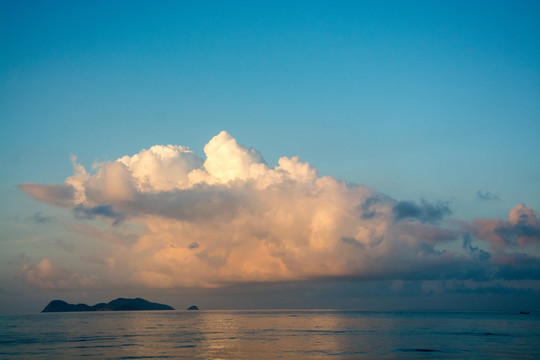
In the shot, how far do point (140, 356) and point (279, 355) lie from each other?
79.3ft

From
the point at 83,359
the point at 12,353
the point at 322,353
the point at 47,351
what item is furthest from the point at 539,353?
the point at 12,353

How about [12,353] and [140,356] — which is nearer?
[140,356]

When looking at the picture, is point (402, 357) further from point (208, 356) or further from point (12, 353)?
point (12, 353)

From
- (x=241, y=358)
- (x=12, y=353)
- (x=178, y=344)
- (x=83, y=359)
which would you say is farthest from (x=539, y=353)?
(x=12, y=353)

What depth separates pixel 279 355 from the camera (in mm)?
75875

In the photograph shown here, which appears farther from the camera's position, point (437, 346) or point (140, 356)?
point (437, 346)

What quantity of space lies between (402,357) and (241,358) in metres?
27.4

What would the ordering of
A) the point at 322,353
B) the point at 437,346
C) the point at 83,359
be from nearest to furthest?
the point at 83,359 → the point at 322,353 → the point at 437,346

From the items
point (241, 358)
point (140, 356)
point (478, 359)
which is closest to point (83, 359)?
point (140, 356)

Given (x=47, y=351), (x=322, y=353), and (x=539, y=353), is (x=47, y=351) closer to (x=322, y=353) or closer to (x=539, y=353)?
(x=322, y=353)

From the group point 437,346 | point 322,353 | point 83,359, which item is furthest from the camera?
point 437,346

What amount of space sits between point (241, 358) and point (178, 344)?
92.6 feet

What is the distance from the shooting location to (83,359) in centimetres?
7256

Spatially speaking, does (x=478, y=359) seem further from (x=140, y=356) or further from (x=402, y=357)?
(x=140, y=356)
